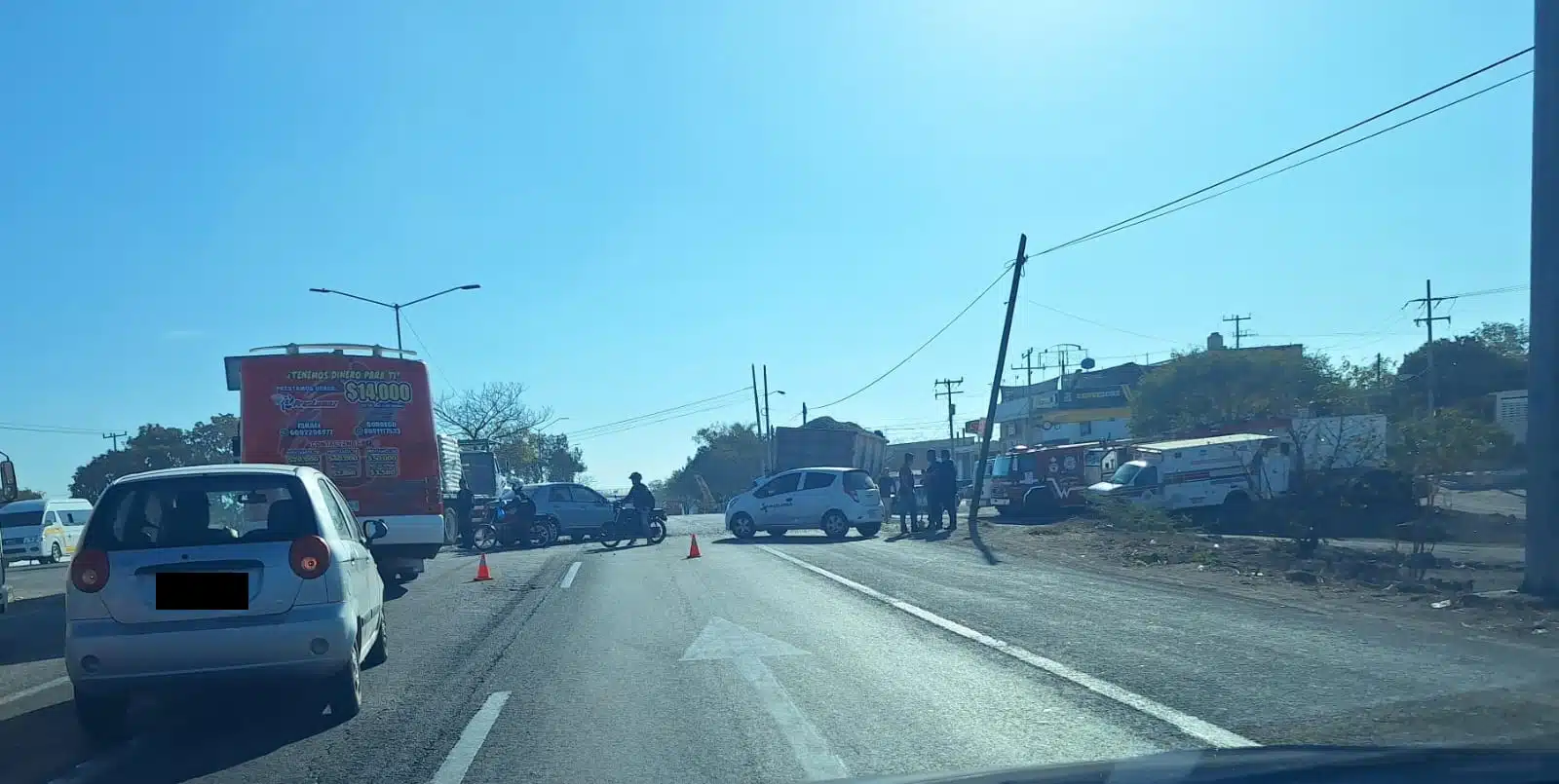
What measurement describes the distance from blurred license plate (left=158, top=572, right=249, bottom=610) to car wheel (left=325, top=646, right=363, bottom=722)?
76 cm

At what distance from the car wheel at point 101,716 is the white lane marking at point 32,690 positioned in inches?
84.7

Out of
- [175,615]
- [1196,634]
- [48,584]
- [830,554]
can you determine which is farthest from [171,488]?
[48,584]

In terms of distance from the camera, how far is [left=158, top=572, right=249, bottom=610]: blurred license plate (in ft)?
23.3

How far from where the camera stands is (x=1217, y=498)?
31.7 metres

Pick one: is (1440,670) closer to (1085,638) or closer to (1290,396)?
(1085,638)

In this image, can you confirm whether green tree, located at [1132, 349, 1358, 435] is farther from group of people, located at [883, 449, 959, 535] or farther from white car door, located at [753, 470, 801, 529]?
white car door, located at [753, 470, 801, 529]

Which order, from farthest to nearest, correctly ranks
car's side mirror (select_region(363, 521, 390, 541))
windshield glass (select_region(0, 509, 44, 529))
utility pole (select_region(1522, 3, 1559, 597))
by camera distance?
windshield glass (select_region(0, 509, 44, 529))
utility pole (select_region(1522, 3, 1559, 597))
car's side mirror (select_region(363, 521, 390, 541))

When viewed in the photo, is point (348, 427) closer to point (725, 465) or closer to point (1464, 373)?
point (1464, 373)

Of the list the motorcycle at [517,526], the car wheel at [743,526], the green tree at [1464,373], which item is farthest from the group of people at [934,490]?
the green tree at [1464,373]

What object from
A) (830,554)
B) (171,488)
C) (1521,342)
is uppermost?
(1521,342)

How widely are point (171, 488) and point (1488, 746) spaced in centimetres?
719

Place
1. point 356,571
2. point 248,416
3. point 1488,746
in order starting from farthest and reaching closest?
1. point 248,416
2. point 356,571
3. point 1488,746

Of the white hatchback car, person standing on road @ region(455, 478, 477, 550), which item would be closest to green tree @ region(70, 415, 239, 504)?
person standing on road @ region(455, 478, 477, 550)

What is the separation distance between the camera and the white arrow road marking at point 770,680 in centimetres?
596
